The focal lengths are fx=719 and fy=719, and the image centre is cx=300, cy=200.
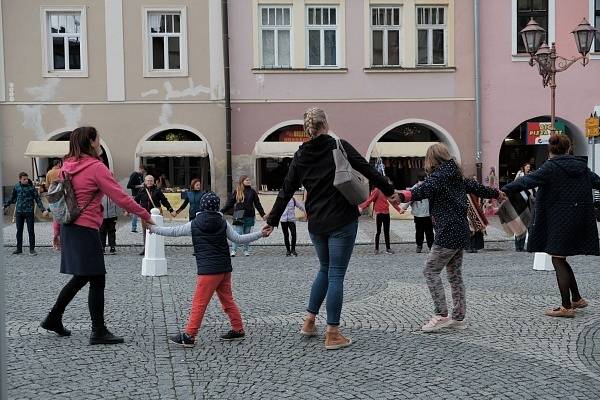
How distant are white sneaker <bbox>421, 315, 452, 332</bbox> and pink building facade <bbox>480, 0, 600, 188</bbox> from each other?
16.8m

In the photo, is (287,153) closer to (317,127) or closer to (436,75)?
(436,75)

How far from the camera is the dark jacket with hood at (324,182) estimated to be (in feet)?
19.6

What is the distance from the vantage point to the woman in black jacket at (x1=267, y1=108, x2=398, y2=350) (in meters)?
5.97

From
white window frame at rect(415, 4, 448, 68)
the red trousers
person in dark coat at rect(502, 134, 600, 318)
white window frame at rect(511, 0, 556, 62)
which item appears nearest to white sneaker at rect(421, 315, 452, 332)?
person in dark coat at rect(502, 134, 600, 318)

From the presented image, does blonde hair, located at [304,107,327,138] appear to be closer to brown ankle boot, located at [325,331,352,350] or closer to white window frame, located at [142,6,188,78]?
brown ankle boot, located at [325,331,352,350]

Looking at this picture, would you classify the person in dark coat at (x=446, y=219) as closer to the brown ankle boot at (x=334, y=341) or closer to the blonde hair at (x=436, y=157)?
the blonde hair at (x=436, y=157)

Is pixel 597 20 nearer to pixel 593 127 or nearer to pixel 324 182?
pixel 593 127

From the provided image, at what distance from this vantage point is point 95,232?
244 inches

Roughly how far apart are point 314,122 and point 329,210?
2.46 feet

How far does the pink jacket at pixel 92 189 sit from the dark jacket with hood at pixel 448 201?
8.40ft

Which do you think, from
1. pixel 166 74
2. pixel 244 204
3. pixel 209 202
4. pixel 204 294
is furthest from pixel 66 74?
pixel 204 294

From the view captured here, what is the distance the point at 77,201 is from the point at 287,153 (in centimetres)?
1601

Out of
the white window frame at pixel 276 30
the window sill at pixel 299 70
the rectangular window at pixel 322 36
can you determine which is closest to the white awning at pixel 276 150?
the window sill at pixel 299 70

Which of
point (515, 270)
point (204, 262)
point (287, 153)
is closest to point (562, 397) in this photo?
point (204, 262)
